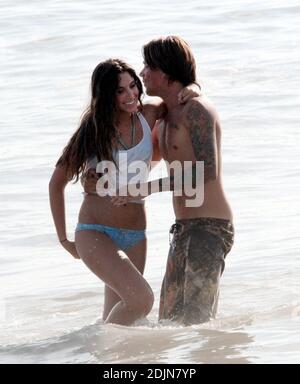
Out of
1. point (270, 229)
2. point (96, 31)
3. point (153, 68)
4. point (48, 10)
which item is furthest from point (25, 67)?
point (153, 68)

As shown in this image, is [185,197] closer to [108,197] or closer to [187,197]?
[187,197]

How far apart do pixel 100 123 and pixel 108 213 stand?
1.63 ft

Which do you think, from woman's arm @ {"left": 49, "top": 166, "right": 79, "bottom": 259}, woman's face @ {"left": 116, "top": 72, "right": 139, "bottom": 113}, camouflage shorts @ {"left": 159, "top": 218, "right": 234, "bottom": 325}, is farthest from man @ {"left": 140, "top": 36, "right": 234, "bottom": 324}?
woman's arm @ {"left": 49, "top": 166, "right": 79, "bottom": 259}

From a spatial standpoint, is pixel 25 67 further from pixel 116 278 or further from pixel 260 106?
pixel 116 278

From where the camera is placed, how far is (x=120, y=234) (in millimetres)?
6668

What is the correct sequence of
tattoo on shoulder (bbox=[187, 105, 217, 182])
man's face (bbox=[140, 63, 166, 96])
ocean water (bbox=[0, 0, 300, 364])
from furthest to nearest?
ocean water (bbox=[0, 0, 300, 364]), man's face (bbox=[140, 63, 166, 96]), tattoo on shoulder (bbox=[187, 105, 217, 182])

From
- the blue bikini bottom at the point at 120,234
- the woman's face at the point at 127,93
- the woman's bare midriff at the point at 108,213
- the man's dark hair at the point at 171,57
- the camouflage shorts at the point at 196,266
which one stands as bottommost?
the camouflage shorts at the point at 196,266

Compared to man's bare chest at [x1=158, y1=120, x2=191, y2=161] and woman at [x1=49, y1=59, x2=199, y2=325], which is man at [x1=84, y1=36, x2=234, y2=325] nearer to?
man's bare chest at [x1=158, y1=120, x2=191, y2=161]

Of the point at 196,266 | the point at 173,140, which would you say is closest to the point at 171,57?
the point at 173,140

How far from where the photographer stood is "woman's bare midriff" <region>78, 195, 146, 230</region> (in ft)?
21.8

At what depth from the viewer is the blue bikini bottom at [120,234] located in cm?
665

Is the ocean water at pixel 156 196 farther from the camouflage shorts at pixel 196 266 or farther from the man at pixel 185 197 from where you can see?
the man at pixel 185 197

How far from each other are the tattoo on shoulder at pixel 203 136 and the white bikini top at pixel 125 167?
0.29m

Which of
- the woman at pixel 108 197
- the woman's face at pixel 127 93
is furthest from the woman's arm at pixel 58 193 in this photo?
the woman's face at pixel 127 93
